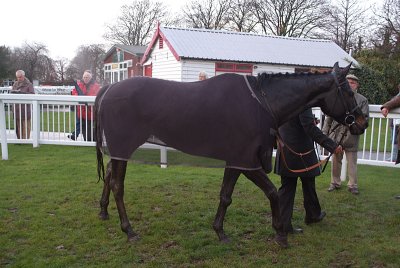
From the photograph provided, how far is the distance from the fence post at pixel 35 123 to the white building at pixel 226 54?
10110 mm

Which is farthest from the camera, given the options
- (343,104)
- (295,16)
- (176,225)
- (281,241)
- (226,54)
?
(295,16)

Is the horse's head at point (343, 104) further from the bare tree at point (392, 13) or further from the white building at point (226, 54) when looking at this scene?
the bare tree at point (392, 13)

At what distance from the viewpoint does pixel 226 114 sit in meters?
3.96

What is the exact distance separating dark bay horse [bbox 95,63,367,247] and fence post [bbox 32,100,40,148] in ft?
17.1

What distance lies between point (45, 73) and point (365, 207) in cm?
5888

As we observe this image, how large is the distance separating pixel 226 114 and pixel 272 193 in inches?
37.1

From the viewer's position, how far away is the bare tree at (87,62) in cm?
5179

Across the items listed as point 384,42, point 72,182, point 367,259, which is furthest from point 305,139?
point 384,42

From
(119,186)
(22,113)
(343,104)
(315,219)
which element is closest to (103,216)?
(119,186)

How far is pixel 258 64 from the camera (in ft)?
65.5

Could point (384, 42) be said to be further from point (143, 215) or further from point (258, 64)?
point (143, 215)

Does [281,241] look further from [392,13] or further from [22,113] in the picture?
[392,13]

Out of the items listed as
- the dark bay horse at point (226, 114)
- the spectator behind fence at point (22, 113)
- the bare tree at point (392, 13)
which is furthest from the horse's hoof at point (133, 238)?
the bare tree at point (392, 13)

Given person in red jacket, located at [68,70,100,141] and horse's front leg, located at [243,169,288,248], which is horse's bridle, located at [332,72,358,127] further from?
person in red jacket, located at [68,70,100,141]
